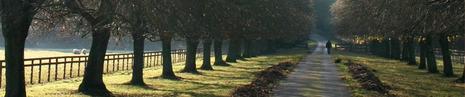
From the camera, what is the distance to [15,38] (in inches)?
561

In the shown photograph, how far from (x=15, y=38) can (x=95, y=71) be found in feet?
17.5

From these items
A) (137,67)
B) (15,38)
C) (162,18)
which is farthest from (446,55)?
(15,38)

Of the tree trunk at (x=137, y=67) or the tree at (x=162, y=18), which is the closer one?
the tree at (x=162, y=18)

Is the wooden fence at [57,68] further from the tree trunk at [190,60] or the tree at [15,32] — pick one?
the tree at [15,32]

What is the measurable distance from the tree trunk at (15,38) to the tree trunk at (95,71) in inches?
163

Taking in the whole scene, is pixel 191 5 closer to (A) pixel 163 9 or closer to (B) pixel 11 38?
(A) pixel 163 9

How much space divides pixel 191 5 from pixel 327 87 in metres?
7.77

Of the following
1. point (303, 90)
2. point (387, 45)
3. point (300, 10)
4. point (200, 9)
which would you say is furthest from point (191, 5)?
point (387, 45)

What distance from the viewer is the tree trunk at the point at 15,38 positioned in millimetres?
13172

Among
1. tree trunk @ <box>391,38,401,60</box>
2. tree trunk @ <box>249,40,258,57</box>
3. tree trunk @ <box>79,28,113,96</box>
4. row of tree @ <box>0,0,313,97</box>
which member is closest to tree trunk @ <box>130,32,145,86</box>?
row of tree @ <box>0,0,313,97</box>

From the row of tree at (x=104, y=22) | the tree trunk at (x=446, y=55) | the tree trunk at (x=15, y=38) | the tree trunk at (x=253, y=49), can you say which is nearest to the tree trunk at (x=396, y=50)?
the tree trunk at (x=253, y=49)

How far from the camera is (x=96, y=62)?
1966 cm

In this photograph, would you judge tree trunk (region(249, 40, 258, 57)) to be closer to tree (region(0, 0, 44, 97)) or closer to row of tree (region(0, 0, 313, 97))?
row of tree (region(0, 0, 313, 97))

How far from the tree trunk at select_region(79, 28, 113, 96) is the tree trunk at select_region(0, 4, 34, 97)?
4.15 metres
